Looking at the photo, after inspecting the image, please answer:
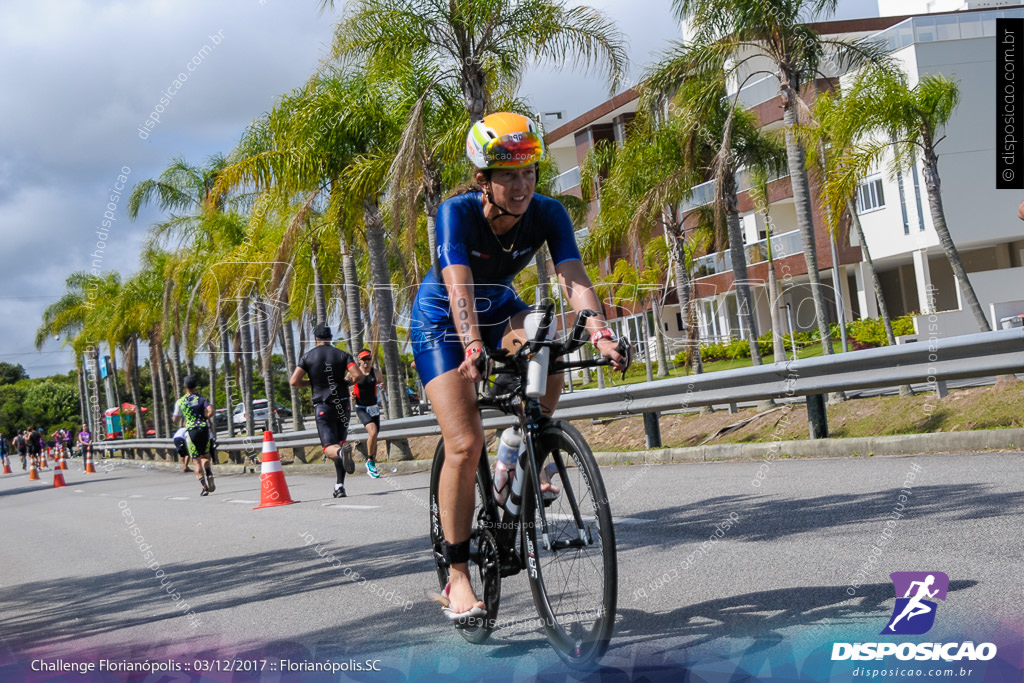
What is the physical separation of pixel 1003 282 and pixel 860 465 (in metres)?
28.0

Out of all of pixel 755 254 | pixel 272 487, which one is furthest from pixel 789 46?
pixel 755 254

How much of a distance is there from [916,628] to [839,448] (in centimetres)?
643

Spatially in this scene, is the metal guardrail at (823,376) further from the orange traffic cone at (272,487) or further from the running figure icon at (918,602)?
the running figure icon at (918,602)

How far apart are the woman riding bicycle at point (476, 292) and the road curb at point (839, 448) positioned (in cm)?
598

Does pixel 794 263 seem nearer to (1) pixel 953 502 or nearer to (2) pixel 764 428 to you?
(2) pixel 764 428

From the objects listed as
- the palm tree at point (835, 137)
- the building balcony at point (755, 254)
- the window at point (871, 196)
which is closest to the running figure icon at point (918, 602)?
the palm tree at point (835, 137)

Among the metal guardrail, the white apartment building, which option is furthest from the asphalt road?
the white apartment building

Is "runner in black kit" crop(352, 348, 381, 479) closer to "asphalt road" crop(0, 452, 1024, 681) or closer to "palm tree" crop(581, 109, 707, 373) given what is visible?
"asphalt road" crop(0, 452, 1024, 681)

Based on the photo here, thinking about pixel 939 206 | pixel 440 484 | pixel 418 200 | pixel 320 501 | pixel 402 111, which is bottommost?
pixel 320 501

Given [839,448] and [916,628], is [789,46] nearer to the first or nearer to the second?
[839,448]

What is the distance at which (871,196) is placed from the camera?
3691 cm

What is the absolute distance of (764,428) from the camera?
12.9 metres

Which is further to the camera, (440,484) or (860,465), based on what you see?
(860,465)

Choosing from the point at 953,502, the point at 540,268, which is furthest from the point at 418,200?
the point at 953,502
